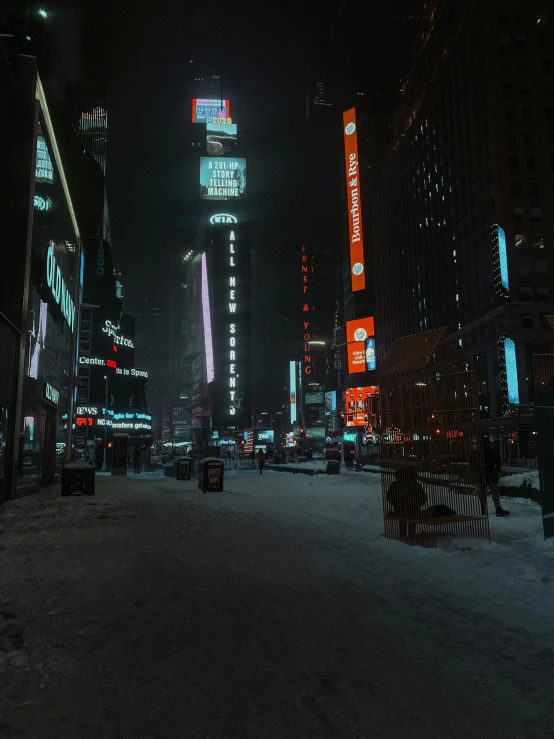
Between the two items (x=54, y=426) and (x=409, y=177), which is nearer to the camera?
(x=54, y=426)

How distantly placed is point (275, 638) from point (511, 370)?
5689cm

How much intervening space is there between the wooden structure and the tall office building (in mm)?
49383

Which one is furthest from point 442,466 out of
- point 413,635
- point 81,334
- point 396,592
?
point 81,334

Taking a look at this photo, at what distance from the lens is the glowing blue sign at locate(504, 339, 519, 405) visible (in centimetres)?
5509

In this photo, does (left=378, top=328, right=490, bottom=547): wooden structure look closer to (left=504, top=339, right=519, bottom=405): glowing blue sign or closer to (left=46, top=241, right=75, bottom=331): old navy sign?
(left=46, top=241, right=75, bottom=331): old navy sign

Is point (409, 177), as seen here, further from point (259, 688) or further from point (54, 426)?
point (259, 688)

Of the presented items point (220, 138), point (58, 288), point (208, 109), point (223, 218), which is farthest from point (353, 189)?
point (208, 109)

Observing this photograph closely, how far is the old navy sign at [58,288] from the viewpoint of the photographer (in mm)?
21016

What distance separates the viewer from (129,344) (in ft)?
278

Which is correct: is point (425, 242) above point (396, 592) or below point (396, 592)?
above

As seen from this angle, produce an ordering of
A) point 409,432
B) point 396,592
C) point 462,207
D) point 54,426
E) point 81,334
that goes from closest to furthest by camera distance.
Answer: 1. point 396,592
2. point 409,432
3. point 54,426
4. point 81,334
5. point 462,207

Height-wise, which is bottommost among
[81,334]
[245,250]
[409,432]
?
[409,432]

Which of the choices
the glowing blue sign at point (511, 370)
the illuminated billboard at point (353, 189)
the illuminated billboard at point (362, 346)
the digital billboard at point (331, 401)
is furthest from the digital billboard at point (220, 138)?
the glowing blue sign at point (511, 370)

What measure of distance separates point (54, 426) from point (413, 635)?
23.5 metres
